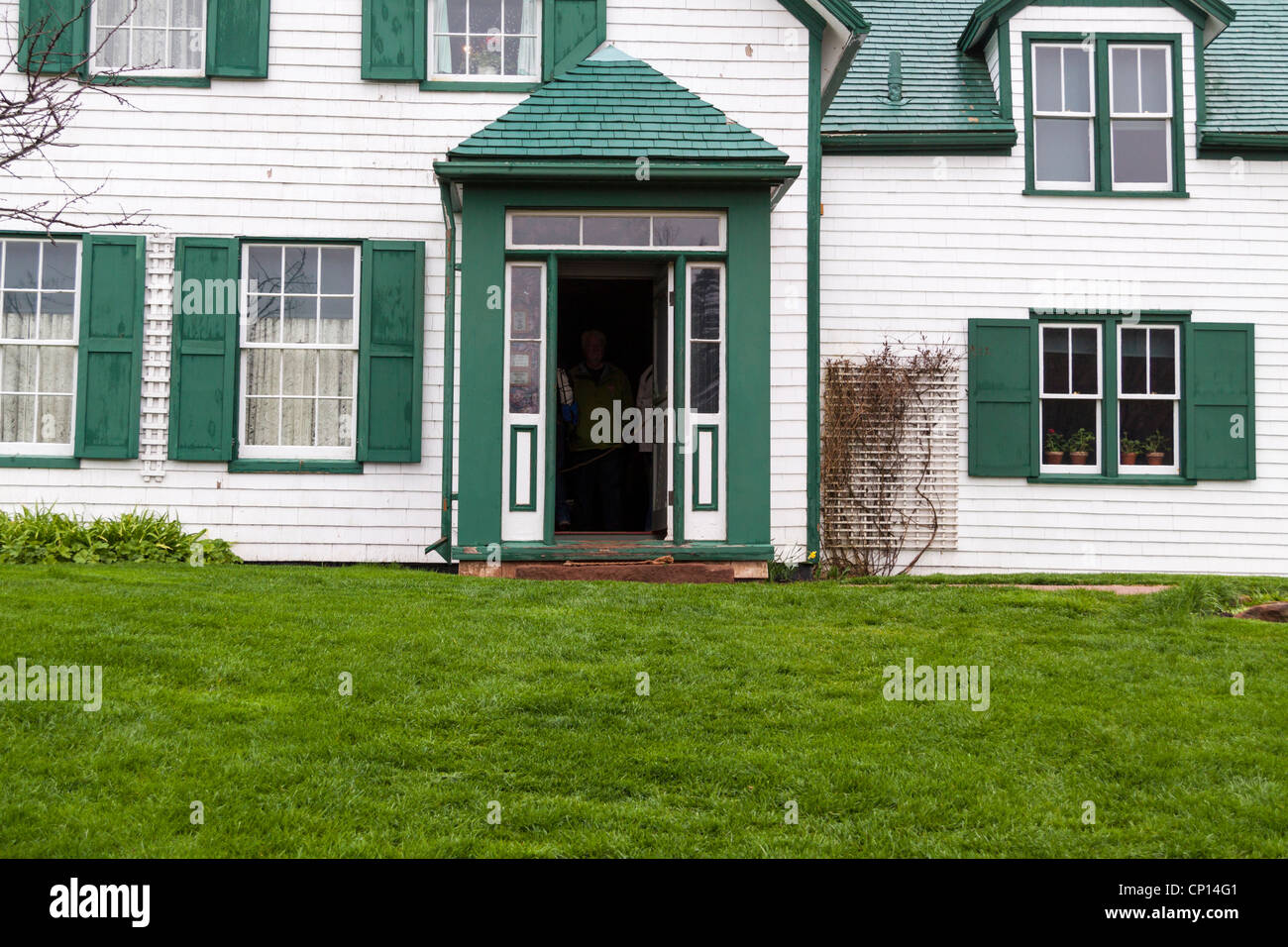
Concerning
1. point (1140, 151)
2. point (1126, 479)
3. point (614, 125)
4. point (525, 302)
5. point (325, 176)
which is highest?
point (1140, 151)

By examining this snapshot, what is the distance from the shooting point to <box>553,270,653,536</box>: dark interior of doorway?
11.5 metres

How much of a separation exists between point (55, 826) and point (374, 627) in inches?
110

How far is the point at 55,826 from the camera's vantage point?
12.8 feet

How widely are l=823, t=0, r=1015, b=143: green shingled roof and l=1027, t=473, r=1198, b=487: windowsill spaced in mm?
3543

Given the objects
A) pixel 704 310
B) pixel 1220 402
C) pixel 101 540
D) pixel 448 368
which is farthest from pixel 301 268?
pixel 1220 402

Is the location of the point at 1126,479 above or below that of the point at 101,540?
above

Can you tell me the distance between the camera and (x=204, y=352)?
1053 centimetres

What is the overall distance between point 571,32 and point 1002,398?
557 centimetres

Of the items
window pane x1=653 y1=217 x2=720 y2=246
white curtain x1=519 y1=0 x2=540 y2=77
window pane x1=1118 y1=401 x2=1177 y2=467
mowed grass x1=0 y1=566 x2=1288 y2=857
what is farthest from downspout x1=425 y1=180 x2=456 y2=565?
window pane x1=1118 y1=401 x2=1177 y2=467

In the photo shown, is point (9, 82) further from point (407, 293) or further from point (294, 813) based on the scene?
point (294, 813)

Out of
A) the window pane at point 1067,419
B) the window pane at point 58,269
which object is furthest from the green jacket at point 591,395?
the window pane at point 58,269

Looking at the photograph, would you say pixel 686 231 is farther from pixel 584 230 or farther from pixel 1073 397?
pixel 1073 397

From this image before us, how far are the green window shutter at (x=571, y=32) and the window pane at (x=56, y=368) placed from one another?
5028 millimetres

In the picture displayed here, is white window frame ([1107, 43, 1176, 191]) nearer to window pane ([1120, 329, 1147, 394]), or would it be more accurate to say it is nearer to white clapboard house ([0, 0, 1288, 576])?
white clapboard house ([0, 0, 1288, 576])
